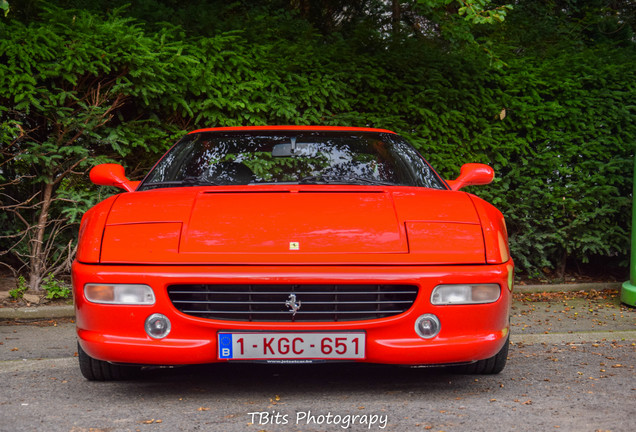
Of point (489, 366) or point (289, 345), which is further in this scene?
point (489, 366)

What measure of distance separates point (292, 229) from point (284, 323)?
1.49ft

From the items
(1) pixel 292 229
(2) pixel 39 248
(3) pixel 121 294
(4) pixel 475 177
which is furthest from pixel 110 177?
(4) pixel 475 177

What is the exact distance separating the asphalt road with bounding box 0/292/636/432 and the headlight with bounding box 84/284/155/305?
19.9 inches

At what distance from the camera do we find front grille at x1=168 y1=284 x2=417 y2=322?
3.09 meters

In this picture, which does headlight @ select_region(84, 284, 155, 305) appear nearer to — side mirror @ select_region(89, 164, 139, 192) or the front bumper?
the front bumper

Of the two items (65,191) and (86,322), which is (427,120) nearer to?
(65,191)

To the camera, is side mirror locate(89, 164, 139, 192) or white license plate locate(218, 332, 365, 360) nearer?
white license plate locate(218, 332, 365, 360)

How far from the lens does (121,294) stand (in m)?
3.12

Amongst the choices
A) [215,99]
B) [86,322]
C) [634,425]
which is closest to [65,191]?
[215,99]

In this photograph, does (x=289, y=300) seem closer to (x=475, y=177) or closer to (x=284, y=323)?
(x=284, y=323)

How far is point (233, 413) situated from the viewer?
3.12 metres

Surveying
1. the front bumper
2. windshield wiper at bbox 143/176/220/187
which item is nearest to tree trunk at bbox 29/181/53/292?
windshield wiper at bbox 143/176/220/187

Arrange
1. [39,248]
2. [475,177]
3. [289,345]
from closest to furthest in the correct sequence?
[289,345], [475,177], [39,248]

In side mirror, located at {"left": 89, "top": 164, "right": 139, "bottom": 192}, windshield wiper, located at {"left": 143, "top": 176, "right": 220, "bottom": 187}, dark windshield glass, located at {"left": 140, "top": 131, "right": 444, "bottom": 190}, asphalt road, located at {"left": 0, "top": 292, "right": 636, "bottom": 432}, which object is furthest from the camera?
side mirror, located at {"left": 89, "top": 164, "right": 139, "bottom": 192}
